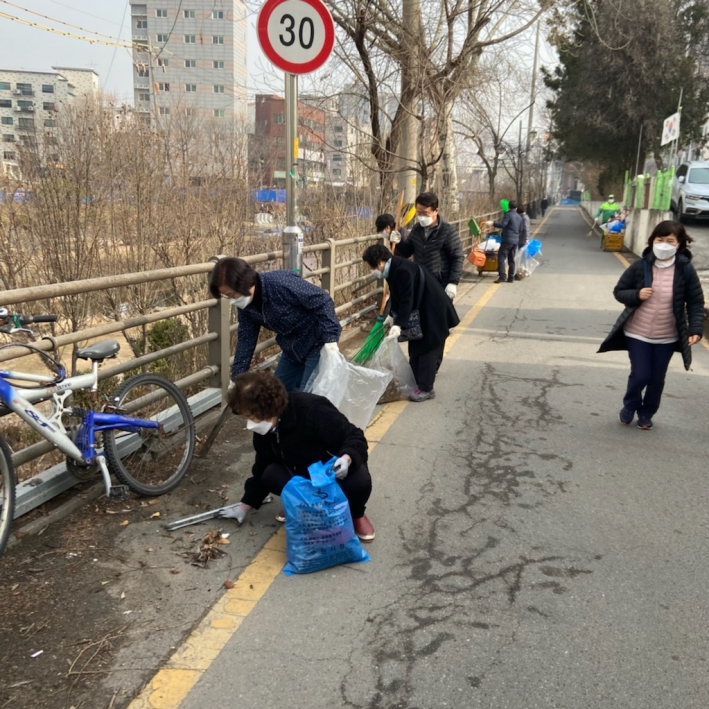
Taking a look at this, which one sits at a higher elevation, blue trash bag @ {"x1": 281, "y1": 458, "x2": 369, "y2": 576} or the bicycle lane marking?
blue trash bag @ {"x1": 281, "y1": 458, "x2": 369, "y2": 576}

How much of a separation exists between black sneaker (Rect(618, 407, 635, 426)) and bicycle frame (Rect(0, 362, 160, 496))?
3.91m

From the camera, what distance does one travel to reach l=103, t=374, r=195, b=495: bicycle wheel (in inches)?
153

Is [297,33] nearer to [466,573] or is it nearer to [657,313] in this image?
[657,313]

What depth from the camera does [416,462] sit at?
4715 mm

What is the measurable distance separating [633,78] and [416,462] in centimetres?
3069

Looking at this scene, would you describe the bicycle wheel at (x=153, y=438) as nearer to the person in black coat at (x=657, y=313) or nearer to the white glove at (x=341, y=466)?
the white glove at (x=341, y=466)

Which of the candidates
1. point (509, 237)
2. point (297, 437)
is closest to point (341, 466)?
point (297, 437)

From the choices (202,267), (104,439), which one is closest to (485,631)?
(104,439)

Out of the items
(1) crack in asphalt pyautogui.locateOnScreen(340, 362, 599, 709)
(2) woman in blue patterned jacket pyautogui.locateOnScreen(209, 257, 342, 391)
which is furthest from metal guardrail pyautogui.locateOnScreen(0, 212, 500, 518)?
(1) crack in asphalt pyautogui.locateOnScreen(340, 362, 599, 709)

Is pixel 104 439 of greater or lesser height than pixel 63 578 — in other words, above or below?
above

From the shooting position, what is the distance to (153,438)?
419cm

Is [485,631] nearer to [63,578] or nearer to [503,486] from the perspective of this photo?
[503,486]

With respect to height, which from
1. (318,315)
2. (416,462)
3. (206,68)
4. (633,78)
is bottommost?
(416,462)

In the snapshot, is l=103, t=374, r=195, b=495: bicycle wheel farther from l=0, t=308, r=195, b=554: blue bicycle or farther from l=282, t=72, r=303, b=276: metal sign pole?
l=282, t=72, r=303, b=276: metal sign pole
